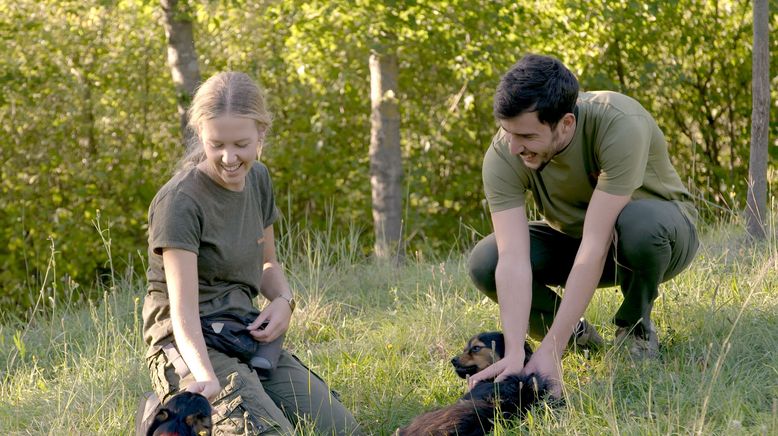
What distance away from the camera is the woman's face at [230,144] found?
351 centimetres

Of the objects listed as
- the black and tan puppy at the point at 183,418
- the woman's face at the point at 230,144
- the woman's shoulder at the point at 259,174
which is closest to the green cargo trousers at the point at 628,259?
the woman's shoulder at the point at 259,174

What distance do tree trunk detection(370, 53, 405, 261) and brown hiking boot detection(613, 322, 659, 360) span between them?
6336 mm

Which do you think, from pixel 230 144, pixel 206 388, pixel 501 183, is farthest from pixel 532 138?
pixel 206 388

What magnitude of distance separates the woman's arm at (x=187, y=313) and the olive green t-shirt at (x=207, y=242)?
0.06 m

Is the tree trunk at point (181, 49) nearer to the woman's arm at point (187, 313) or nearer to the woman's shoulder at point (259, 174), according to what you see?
the woman's shoulder at point (259, 174)

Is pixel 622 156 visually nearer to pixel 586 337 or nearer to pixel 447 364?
pixel 586 337

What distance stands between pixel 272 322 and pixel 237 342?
192 millimetres

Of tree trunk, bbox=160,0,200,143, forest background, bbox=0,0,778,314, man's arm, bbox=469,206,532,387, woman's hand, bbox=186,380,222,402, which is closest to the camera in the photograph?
woman's hand, bbox=186,380,222,402

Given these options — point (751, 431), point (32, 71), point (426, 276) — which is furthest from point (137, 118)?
point (751, 431)

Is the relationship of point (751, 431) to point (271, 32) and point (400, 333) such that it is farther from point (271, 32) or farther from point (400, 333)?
point (271, 32)

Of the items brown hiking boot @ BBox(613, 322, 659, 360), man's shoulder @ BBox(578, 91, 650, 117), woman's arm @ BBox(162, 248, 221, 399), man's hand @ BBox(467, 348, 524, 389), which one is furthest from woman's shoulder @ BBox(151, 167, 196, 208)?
brown hiking boot @ BBox(613, 322, 659, 360)

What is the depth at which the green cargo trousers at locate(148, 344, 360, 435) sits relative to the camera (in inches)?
135

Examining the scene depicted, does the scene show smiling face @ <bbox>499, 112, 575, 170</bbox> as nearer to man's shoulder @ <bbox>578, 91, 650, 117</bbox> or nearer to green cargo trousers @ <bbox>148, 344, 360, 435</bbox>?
man's shoulder @ <bbox>578, 91, 650, 117</bbox>

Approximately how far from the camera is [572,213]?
404 cm
